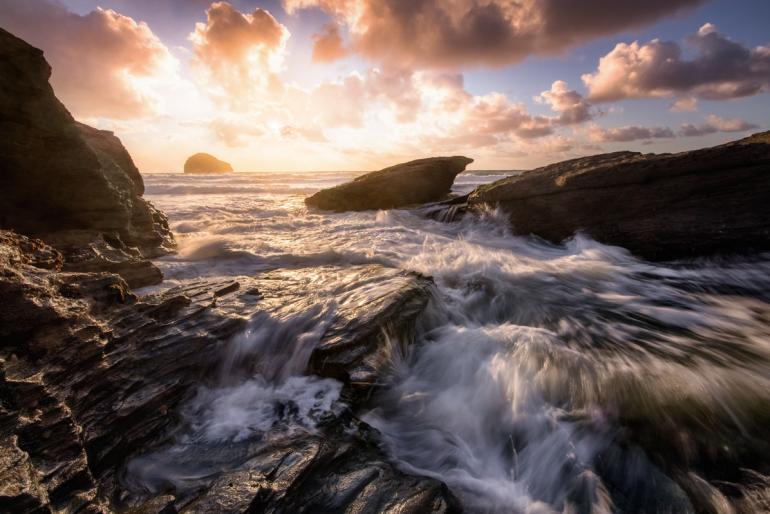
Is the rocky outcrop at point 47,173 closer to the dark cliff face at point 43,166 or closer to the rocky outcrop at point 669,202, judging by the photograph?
the dark cliff face at point 43,166

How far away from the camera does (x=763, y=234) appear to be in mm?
6902

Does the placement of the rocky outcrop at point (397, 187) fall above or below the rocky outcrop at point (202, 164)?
below

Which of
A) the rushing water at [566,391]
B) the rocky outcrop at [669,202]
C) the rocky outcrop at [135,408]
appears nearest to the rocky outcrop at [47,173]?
the rushing water at [566,391]

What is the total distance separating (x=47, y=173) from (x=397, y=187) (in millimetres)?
13304

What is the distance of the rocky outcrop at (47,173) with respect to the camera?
5.51 meters

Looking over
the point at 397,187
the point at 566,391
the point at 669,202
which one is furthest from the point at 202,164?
the point at 566,391

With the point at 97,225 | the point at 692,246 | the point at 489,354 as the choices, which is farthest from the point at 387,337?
the point at 692,246

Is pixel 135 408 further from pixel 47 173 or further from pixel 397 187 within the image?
pixel 397 187

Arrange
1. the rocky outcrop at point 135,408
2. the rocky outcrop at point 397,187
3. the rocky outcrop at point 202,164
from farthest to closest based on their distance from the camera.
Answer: the rocky outcrop at point 202,164, the rocky outcrop at point 397,187, the rocky outcrop at point 135,408

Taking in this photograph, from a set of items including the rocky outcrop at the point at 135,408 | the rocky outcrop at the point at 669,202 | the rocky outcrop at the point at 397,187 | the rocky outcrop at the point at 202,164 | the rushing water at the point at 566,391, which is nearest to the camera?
the rocky outcrop at the point at 135,408

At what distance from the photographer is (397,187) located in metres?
17.5

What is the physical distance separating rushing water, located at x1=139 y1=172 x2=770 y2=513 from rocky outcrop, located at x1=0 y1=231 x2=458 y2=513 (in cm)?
22

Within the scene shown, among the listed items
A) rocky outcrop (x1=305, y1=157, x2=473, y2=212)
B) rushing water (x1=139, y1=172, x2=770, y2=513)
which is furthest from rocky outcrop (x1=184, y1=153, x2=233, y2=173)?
rushing water (x1=139, y1=172, x2=770, y2=513)

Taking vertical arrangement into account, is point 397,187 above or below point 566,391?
above
